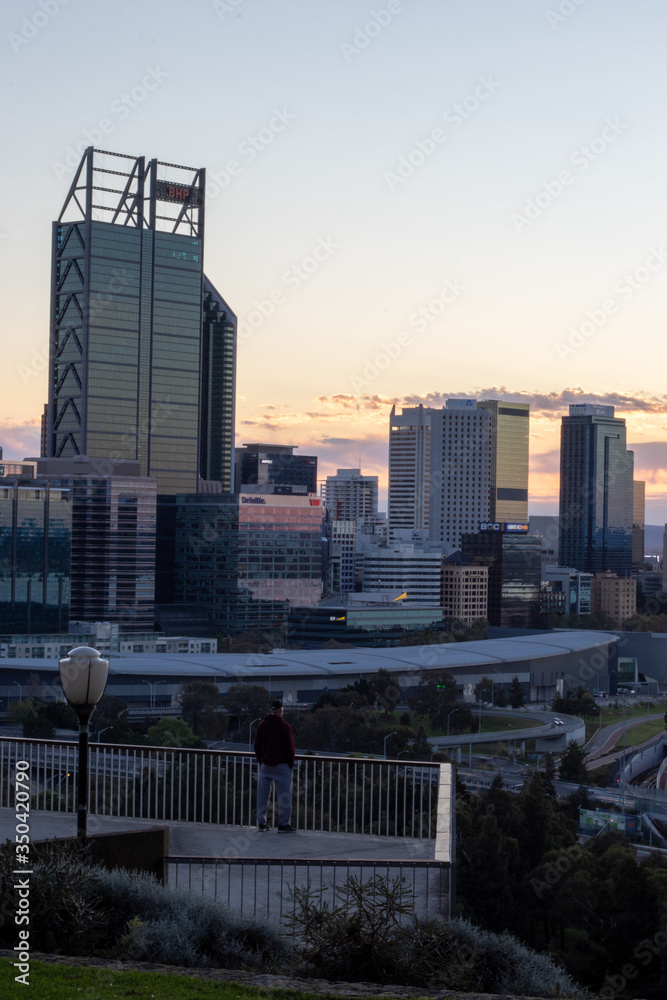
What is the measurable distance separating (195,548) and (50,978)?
4598 inches

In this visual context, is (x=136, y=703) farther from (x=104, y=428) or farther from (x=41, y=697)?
(x=104, y=428)

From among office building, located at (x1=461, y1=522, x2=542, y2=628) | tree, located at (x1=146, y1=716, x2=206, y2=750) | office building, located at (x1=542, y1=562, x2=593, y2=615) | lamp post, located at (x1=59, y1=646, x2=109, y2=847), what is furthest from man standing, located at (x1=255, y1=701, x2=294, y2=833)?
office building, located at (x1=542, y1=562, x2=593, y2=615)

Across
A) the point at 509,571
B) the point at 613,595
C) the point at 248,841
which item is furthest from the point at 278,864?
the point at 613,595

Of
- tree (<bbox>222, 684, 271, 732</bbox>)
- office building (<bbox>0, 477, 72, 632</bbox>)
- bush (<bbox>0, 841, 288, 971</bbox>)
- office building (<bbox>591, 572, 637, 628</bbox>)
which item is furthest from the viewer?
office building (<bbox>591, 572, 637, 628</bbox>)

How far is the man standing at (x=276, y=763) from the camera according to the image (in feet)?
38.2

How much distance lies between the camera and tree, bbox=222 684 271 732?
61.1 meters

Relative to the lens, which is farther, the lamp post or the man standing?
the man standing

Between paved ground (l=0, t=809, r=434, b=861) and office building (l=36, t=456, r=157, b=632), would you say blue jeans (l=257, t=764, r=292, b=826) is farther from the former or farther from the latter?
office building (l=36, t=456, r=157, b=632)

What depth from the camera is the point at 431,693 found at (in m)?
67.4

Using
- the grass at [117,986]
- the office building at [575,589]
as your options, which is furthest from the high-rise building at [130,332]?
the grass at [117,986]

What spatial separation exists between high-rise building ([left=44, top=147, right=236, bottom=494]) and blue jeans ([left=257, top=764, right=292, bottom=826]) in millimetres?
124972

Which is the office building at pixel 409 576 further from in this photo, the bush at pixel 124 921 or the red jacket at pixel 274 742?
the bush at pixel 124 921

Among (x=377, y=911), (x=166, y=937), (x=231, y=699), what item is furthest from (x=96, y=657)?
(x=231, y=699)

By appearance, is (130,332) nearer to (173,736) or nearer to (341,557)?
(341,557)
